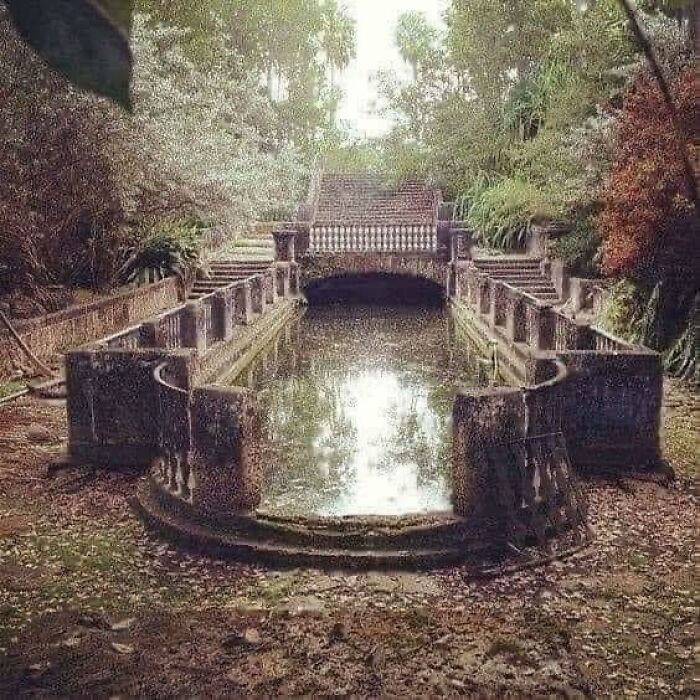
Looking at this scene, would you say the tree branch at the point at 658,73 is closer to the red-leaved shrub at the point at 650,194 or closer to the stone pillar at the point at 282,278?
the red-leaved shrub at the point at 650,194

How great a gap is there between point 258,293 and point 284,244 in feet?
18.5

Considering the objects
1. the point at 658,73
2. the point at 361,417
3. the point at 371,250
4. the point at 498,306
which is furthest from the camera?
the point at 371,250

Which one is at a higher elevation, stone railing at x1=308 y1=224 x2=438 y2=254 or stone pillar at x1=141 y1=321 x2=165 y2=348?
stone railing at x1=308 y1=224 x2=438 y2=254

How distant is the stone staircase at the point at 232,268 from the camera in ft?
69.9

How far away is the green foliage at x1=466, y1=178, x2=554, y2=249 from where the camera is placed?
A: 22.6 meters

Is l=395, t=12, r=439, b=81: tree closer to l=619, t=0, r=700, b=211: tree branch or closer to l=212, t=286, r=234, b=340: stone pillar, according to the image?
l=212, t=286, r=234, b=340: stone pillar

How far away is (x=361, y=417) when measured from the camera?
1111 cm

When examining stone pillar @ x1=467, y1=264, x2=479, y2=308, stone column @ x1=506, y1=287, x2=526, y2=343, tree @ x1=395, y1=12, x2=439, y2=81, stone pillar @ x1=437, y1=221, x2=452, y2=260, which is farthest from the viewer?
tree @ x1=395, y1=12, x2=439, y2=81

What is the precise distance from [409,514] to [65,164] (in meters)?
9.74

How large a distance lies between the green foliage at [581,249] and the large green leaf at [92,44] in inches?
708

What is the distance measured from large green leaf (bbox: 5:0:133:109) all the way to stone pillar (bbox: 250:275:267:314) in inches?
677

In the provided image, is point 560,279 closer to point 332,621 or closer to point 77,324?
point 77,324

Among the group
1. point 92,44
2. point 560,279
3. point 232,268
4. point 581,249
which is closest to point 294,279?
point 232,268

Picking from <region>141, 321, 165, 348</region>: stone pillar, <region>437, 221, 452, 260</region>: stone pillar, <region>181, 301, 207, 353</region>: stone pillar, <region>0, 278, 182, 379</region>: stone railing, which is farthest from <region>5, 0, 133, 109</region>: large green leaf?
<region>437, 221, 452, 260</region>: stone pillar
